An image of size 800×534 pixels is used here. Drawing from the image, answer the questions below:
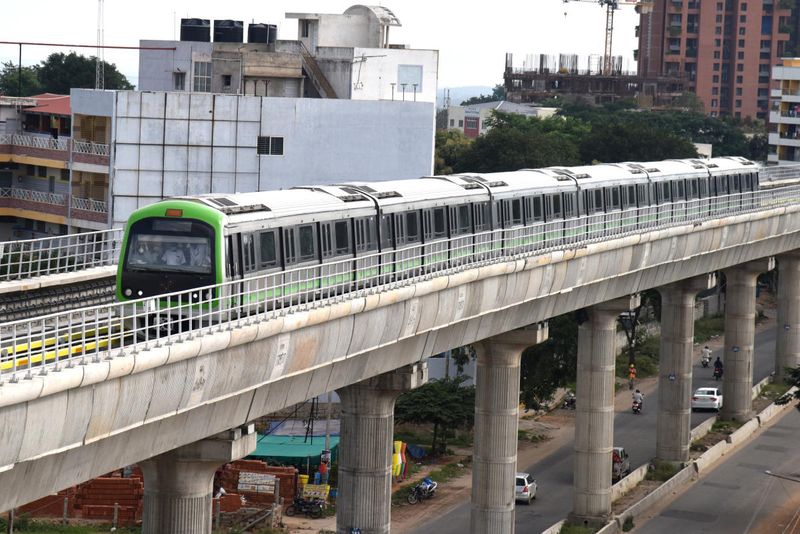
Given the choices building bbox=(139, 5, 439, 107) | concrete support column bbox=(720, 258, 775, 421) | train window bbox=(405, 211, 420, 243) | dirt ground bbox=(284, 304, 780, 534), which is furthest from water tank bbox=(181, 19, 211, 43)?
train window bbox=(405, 211, 420, 243)

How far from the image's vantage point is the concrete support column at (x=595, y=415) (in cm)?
5672

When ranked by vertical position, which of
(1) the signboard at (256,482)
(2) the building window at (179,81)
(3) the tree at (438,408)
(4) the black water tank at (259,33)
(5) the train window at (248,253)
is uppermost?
(4) the black water tank at (259,33)

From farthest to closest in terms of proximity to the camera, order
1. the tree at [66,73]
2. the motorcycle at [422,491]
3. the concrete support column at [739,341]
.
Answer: the tree at [66,73] < the concrete support column at [739,341] < the motorcycle at [422,491]

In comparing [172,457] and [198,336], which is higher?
[198,336]

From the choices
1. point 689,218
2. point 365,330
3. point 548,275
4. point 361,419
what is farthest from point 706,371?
point 365,330

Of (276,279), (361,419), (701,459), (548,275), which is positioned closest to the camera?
(276,279)

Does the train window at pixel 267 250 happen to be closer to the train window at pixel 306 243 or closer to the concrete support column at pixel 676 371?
the train window at pixel 306 243

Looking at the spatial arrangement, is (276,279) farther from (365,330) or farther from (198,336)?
(198,336)

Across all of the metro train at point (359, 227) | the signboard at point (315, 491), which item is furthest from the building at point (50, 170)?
the metro train at point (359, 227)

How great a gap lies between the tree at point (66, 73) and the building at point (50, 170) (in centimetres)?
6588

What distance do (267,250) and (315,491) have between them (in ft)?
75.3

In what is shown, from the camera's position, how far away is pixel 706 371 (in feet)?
299

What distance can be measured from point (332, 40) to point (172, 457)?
62274 millimetres

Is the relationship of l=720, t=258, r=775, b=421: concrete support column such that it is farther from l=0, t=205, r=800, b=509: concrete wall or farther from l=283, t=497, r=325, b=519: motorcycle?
l=283, t=497, r=325, b=519: motorcycle
